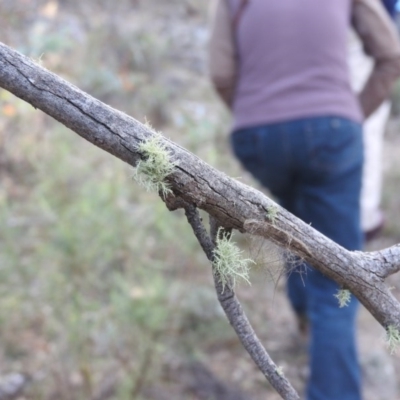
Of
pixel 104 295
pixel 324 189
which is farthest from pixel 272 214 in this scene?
pixel 104 295

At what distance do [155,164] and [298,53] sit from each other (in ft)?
5.11

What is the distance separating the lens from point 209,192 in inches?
30.1

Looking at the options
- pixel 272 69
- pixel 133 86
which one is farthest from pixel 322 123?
pixel 133 86

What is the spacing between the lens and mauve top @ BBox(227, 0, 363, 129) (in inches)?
84.5

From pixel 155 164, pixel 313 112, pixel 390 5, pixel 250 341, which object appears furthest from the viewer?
pixel 390 5

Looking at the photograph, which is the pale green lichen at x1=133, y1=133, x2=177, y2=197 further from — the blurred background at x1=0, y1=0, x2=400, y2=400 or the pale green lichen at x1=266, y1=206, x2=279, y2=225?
the blurred background at x1=0, y1=0, x2=400, y2=400

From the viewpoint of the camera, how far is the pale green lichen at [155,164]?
74cm

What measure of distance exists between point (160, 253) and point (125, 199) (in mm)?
305

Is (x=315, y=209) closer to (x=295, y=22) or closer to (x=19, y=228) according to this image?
(x=295, y=22)

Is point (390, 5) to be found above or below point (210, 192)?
below

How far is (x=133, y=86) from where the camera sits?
18.5 ft

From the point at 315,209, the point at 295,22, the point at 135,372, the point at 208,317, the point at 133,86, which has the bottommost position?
the point at 133,86

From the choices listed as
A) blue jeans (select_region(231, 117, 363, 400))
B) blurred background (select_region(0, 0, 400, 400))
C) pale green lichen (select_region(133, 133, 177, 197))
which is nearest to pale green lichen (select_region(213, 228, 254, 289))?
pale green lichen (select_region(133, 133, 177, 197))

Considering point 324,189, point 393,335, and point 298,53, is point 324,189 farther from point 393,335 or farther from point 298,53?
point 393,335
